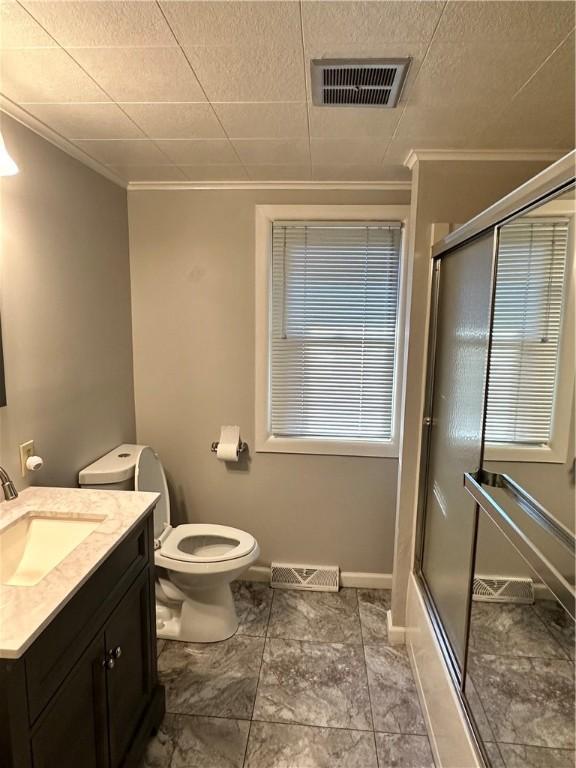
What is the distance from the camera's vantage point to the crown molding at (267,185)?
2.23m

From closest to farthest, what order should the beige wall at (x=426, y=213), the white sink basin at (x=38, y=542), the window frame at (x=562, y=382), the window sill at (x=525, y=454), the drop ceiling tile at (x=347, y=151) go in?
the window frame at (x=562, y=382) → the window sill at (x=525, y=454) → the white sink basin at (x=38, y=542) → the drop ceiling tile at (x=347, y=151) → the beige wall at (x=426, y=213)

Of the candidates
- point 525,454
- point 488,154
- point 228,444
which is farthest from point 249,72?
point 228,444

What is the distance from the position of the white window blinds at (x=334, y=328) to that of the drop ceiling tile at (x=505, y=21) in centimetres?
120

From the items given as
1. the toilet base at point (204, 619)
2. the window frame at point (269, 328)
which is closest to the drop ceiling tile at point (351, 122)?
the window frame at point (269, 328)

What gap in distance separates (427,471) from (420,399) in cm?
33

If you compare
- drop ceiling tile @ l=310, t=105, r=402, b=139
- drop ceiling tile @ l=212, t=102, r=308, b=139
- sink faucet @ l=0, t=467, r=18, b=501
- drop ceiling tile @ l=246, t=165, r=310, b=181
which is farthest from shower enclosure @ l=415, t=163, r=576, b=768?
sink faucet @ l=0, t=467, r=18, b=501

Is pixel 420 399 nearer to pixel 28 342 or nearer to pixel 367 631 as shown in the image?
pixel 367 631

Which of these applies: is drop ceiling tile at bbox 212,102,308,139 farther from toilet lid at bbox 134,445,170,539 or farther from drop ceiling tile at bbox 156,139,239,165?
toilet lid at bbox 134,445,170,539

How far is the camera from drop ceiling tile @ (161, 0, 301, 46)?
1.01 meters

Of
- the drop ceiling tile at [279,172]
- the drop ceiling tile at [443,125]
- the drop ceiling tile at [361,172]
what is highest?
the drop ceiling tile at [279,172]

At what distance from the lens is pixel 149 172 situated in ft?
7.06

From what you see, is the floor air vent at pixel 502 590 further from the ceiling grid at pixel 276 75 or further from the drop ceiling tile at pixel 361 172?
the drop ceiling tile at pixel 361 172

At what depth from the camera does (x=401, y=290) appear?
2.28 meters

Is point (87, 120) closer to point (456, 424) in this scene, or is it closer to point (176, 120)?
point (176, 120)
